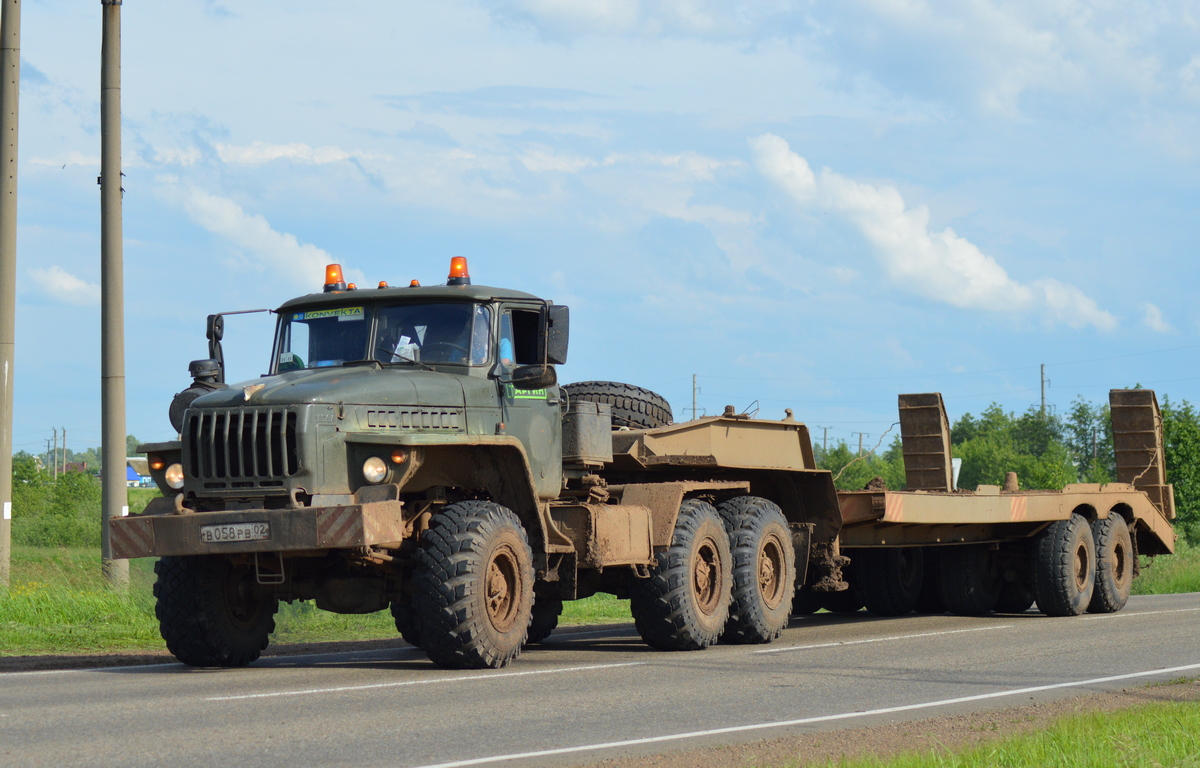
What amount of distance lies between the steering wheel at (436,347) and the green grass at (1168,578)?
695 inches

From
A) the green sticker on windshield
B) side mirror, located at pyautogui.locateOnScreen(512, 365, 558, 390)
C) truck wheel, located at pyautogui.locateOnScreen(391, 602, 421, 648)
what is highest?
the green sticker on windshield

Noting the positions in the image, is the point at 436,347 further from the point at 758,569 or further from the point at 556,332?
the point at 758,569

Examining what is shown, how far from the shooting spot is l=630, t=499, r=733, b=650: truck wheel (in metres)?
12.4

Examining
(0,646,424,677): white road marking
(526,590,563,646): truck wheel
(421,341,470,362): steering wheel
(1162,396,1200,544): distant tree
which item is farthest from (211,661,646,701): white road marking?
(1162,396,1200,544): distant tree

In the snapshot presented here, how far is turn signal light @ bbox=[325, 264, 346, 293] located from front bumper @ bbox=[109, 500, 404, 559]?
2.64m

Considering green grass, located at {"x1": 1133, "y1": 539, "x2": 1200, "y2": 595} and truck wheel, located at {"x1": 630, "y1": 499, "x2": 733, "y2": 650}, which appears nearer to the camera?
truck wheel, located at {"x1": 630, "y1": 499, "x2": 733, "y2": 650}

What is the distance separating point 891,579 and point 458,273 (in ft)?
27.4

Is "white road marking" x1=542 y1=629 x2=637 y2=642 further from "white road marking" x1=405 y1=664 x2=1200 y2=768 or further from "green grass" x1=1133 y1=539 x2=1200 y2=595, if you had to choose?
"green grass" x1=1133 y1=539 x2=1200 y2=595

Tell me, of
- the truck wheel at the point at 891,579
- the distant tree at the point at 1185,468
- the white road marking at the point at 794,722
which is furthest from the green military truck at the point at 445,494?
the distant tree at the point at 1185,468

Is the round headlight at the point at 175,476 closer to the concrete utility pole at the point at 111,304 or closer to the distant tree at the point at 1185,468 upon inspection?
the concrete utility pole at the point at 111,304

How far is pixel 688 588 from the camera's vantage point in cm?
1249

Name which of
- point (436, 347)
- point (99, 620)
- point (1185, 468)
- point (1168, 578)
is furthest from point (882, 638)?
point (1185, 468)

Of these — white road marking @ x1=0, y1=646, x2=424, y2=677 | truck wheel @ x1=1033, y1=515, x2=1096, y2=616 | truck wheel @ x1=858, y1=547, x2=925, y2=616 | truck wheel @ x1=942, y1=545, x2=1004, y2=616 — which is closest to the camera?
white road marking @ x1=0, y1=646, x2=424, y2=677

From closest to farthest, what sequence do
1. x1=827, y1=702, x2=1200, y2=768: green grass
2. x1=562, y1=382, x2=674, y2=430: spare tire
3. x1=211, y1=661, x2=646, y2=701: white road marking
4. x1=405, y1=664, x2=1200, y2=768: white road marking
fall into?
x1=827, y1=702, x2=1200, y2=768: green grass < x1=405, y1=664, x2=1200, y2=768: white road marking < x1=211, y1=661, x2=646, y2=701: white road marking < x1=562, y1=382, x2=674, y2=430: spare tire
